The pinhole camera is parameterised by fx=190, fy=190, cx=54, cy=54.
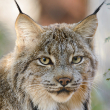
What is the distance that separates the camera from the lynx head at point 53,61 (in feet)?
8.84

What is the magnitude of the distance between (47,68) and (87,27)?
103 centimetres

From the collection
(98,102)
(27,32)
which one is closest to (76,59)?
(27,32)

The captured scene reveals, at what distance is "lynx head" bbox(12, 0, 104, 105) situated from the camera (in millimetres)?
2693

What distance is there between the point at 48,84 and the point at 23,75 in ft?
1.50

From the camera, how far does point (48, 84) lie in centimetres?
266

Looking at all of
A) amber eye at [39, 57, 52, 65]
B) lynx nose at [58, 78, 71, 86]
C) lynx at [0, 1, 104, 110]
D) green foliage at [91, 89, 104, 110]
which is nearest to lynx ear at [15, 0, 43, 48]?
lynx at [0, 1, 104, 110]

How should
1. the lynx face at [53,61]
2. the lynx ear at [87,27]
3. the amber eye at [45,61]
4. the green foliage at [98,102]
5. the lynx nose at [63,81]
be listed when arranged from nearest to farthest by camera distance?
the lynx nose at [63,81], the lynx face at [53,61], the amber eye at [45,61], the lynx ear at [87,27], the green foliage at [98,102]

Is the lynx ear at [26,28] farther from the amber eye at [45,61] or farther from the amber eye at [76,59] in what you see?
the amber eye at [76,59]

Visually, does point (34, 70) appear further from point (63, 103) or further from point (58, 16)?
point (58, 16)

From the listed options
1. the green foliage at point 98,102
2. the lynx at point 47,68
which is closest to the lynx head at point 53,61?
the lynx at point 47,68

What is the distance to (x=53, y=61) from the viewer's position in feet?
9.30

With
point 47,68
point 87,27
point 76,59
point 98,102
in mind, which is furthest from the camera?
point 98,102

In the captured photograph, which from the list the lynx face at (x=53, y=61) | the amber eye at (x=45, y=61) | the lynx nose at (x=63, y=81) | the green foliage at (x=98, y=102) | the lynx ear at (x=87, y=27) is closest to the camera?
the lynx nose at (x=63, y=81)

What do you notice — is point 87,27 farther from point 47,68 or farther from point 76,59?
point 47,68
